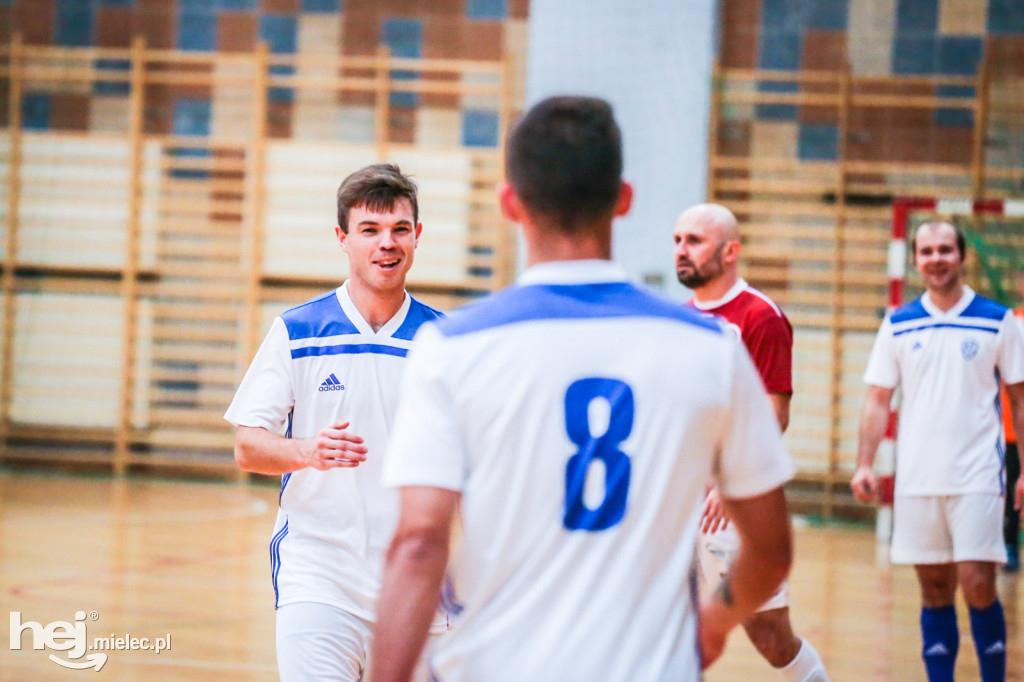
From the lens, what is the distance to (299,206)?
10445 mm

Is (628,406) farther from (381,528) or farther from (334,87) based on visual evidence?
(334,87)

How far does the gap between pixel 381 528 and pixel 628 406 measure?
56.3 inches

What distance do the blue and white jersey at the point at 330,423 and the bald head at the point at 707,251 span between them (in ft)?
4.16

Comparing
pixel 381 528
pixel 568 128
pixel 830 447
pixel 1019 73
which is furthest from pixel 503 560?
pixel 1019 73

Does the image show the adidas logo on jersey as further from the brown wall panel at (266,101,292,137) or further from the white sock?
the brown wall panel at (266,101,292,137)

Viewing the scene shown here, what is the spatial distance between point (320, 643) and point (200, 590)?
12.3ft

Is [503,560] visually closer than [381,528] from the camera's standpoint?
Yes

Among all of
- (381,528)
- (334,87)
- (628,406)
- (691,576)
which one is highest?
(334,87)

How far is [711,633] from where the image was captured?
1.57 metres

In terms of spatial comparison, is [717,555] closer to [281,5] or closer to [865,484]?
[865,484]

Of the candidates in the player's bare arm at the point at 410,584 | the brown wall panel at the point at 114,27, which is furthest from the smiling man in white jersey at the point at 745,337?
the brown wall panel at the point at 114,27

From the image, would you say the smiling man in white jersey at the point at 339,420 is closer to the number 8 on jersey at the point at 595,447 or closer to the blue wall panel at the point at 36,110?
the number 8 on jersey at the point at 595,447

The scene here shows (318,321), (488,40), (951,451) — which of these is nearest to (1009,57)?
(488,40)

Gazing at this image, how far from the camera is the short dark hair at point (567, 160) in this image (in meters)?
1.50
